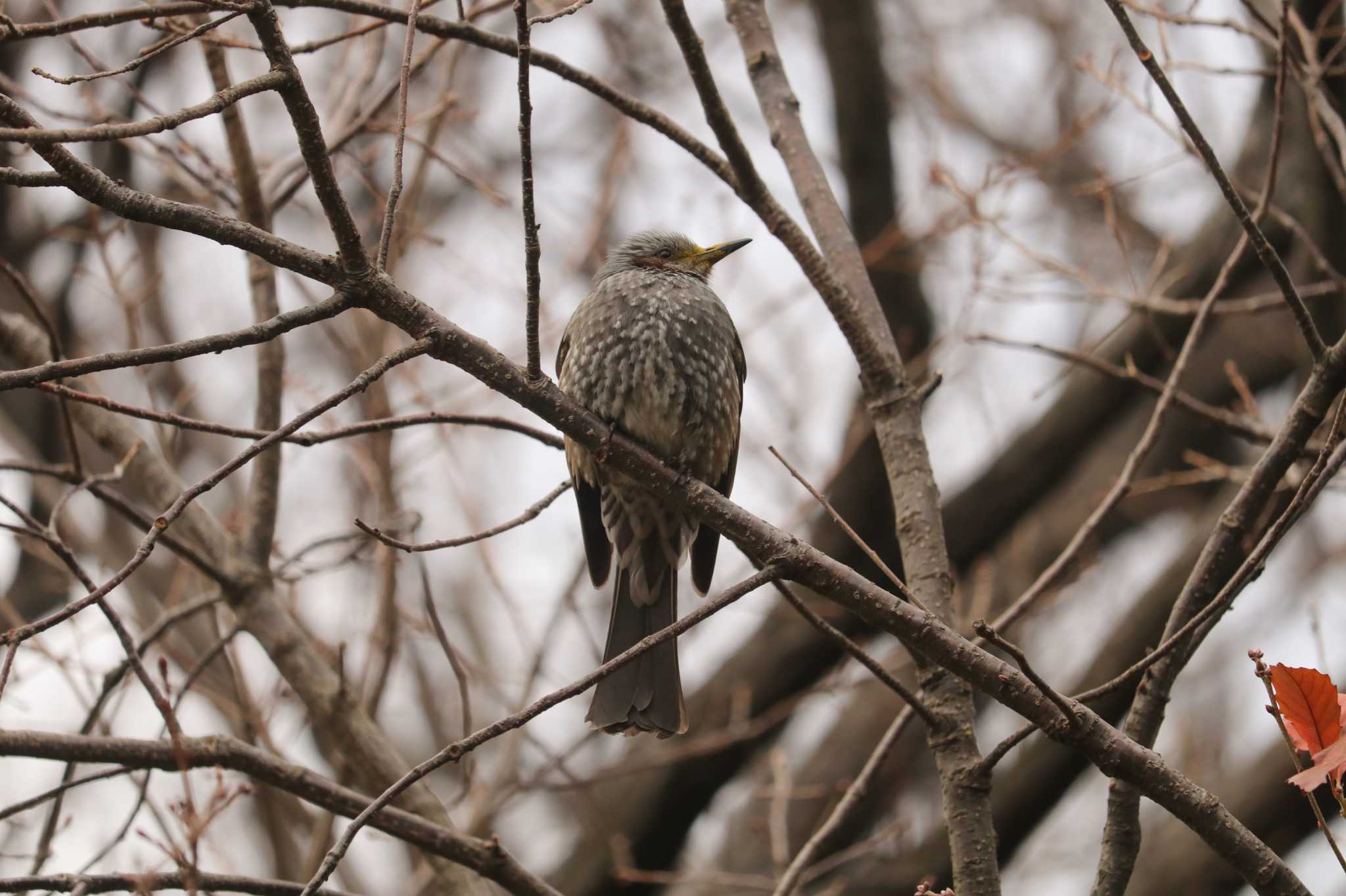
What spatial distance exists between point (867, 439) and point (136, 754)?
357 centimetres

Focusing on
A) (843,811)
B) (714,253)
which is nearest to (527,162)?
(843,811)

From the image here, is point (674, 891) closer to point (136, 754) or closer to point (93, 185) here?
point (136, 754)

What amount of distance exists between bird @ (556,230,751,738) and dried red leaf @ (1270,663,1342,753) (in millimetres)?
1574

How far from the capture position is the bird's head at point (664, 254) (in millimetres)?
4281

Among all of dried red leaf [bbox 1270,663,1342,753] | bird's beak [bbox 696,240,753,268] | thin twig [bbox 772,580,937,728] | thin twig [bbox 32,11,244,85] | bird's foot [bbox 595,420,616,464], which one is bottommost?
dried red leaf [bbox 1270,663,1342,753]

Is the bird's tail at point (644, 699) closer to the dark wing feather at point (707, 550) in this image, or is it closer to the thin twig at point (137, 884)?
the dark wing feather at point (707, 550)

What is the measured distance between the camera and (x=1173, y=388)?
9.73 ft

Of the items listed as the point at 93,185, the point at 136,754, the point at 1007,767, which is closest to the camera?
the point at 93,185

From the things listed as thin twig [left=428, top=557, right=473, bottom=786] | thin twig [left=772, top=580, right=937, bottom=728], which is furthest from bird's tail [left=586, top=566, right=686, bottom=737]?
thin twig [left=772, top=580, right=937, bottom=728]

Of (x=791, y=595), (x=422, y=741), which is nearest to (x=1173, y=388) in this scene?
(x=791, y=595)

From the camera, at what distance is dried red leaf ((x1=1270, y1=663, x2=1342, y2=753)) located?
196 cm

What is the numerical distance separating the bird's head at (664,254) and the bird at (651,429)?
0.15m

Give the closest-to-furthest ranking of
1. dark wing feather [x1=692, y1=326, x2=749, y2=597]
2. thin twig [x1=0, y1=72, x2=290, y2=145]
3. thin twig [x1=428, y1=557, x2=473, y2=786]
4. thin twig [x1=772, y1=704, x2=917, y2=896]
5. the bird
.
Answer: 1. thin twig [x1=0, y1=72, x2=290, y2=145]
2. thin twig [x1=772, y1=704, x2=917, y2=896]
3. thin twig [x1=428, y1=557, x2=473, y2=786]
4. the bird
5. dark wing feather [x1=692, y1=326, x2=749, y2=597]

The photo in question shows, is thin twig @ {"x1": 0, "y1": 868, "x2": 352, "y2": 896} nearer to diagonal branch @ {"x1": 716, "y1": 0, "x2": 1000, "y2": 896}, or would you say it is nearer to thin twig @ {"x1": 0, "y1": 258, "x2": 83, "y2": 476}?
thin twig @ {"x1": 0, "y1": 258, "x2": 83, "y2": 476}
